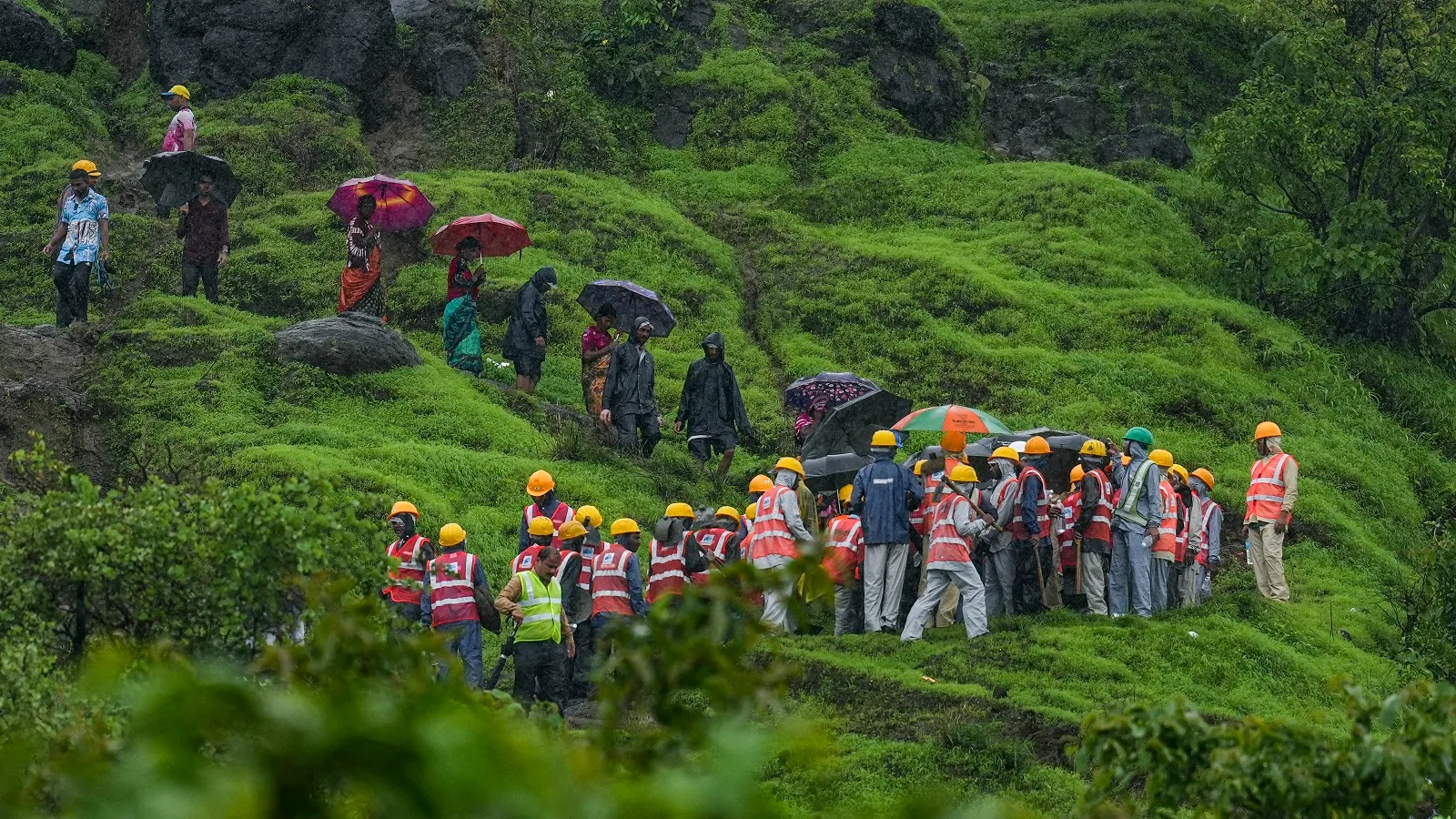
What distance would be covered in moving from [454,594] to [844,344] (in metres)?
13.2

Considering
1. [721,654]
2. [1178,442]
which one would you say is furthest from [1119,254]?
[721,654]

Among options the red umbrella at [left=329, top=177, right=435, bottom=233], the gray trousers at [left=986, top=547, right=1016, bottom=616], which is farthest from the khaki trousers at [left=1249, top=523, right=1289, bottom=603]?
the red umbrella at [left=329, top=177, right=435, bottom=233]

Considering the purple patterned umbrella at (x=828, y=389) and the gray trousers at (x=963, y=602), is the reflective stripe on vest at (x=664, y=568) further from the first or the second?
the purple patterned umbrella at (x=828, y=389)

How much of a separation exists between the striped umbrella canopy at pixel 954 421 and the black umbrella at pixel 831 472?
954 millimetres

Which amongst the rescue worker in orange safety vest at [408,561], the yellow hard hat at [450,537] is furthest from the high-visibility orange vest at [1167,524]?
the rescue worker in orange safety vest at [408,561]

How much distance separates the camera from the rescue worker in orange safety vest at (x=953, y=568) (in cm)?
1452

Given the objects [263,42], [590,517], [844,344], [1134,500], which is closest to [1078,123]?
[844,344]

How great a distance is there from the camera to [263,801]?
2.30 m

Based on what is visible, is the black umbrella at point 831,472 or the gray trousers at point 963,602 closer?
the gray trousers at point 963,602

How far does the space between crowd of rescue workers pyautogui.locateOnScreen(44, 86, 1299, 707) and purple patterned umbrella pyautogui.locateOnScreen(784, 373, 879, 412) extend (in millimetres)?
103

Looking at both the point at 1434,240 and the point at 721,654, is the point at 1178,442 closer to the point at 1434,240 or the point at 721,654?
the point at 1434,240

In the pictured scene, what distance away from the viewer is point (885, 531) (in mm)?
14938

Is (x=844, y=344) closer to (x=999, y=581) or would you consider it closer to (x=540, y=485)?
(x=999, y=581)

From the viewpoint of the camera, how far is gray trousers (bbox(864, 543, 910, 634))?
15047 millimetres
